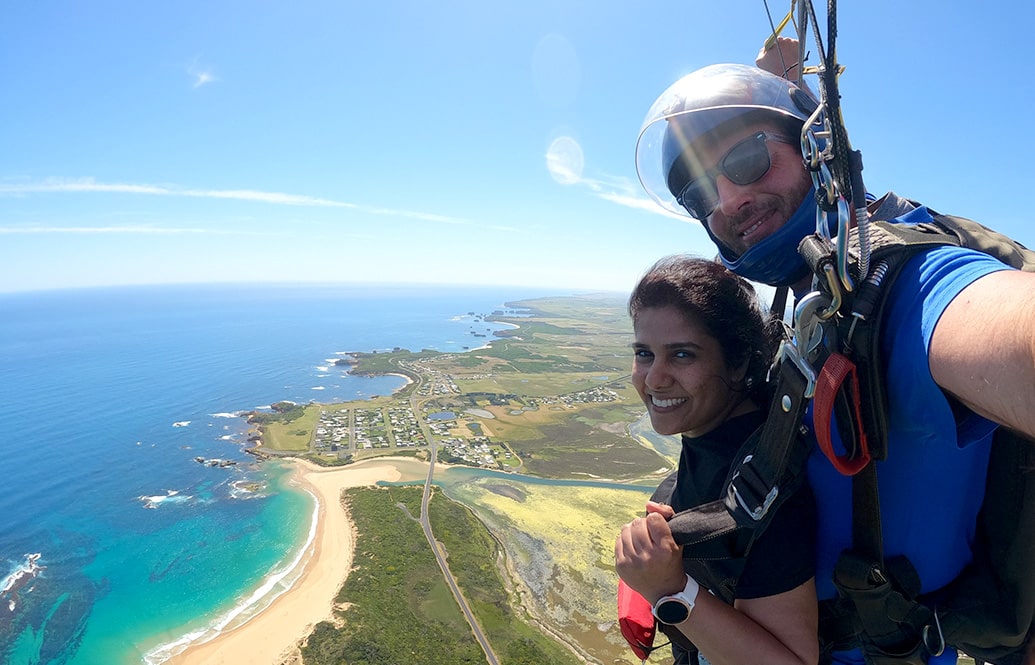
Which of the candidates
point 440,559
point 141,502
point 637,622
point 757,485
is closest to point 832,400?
point 757,485

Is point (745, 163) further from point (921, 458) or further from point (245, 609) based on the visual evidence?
point (245, 609)

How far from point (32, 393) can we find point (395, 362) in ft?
121

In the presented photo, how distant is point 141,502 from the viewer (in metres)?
24.1

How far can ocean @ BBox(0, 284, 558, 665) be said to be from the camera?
629 inches

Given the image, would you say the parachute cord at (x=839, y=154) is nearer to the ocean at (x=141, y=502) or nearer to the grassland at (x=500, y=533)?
the grassland at (x=500, y=533)

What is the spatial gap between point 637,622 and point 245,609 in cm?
1941

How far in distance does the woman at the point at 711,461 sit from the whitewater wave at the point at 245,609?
1920 cm

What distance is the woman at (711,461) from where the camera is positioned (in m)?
1.18

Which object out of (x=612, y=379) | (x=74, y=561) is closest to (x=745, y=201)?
(x=74, y=561)

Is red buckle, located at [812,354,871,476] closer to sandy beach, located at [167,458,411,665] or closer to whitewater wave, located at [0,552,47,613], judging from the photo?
sandy beach, located at [167,458,411,665]

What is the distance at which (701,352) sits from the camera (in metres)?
1.54

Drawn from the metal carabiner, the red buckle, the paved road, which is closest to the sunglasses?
the metal carabiner

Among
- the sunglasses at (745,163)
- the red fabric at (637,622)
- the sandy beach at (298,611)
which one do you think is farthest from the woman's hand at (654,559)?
the sandy beach at (298,611)

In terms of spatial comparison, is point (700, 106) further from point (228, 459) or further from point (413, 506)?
point (228, 459)
